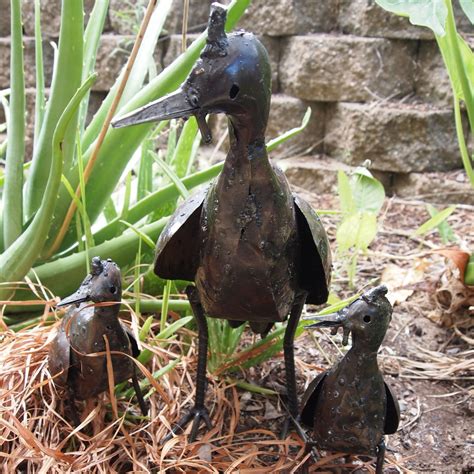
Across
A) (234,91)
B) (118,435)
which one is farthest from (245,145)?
(118,435)

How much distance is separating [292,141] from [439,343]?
1.20 m

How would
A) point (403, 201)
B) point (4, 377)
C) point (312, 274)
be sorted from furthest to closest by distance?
1. point (403, 201)
2. point (4, 377)
3. point (312, 274)

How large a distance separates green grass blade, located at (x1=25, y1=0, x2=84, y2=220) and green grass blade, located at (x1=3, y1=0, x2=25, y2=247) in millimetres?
41

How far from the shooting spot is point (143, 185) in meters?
1.43

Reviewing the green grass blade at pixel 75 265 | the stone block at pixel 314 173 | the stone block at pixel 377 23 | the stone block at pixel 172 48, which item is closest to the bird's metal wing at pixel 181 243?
the green grass blade at pixel 75 265

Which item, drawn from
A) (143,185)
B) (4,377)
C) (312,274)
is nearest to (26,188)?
(143,185)

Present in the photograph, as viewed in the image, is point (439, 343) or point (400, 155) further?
point (400, 155)

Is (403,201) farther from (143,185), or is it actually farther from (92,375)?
(92,375)

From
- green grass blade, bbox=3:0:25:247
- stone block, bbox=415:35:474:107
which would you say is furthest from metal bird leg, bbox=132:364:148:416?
stone block, bbox=415:35:474:107

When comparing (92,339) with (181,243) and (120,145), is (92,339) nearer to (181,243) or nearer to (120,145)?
(181,243)

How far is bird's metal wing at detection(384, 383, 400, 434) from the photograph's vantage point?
0.84 m

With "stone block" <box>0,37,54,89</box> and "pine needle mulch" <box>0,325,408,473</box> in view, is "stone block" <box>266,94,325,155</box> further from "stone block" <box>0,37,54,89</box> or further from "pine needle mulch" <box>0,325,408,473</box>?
"pine needle mulch" <box>0,325,408,473</box>

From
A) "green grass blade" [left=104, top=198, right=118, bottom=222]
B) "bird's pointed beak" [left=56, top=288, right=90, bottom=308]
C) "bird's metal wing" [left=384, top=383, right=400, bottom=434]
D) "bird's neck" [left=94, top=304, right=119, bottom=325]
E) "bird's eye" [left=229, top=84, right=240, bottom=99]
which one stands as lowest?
"bird's metal wing" [left=384, top=383, right=400, bottom=434]

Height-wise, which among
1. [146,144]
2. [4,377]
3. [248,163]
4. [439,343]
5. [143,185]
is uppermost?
[248,163]
